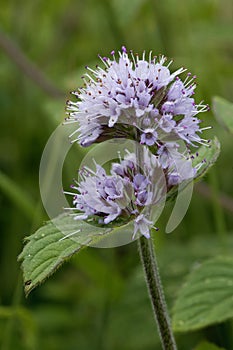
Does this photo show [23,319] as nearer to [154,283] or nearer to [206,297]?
Result: [206,297]

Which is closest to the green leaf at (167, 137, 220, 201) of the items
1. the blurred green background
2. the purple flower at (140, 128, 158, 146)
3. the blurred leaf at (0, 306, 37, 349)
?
the purple flower at (140, 128, 158, 146)

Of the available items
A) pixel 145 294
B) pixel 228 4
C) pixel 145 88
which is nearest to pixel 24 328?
pixel 145 294

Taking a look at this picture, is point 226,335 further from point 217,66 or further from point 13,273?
point 217,66

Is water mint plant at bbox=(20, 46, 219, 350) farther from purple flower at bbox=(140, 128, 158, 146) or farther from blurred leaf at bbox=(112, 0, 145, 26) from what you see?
blurred leaf at bbox=(112, 0, 145, 26)

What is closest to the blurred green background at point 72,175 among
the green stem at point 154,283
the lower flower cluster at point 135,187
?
the green stem at point 154,283

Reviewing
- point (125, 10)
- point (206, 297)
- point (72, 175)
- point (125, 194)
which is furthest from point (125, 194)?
point (125, 10)

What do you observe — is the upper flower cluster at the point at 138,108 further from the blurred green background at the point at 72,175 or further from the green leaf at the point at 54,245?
the blurred green background at the point at 72,175
